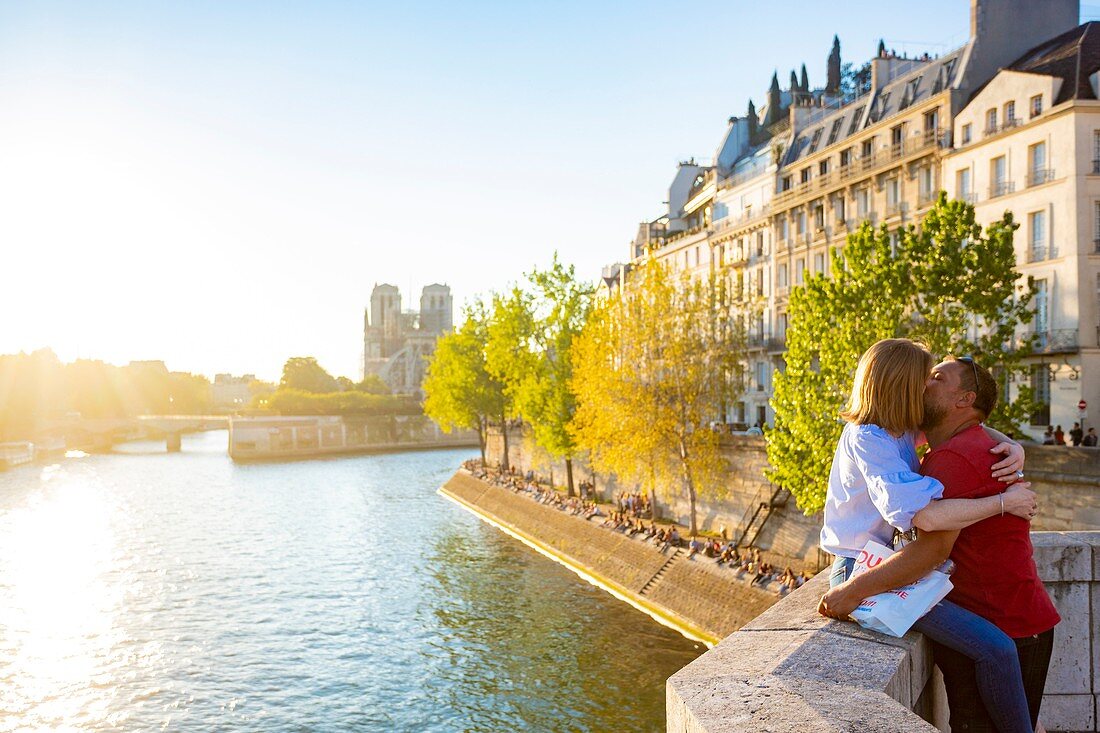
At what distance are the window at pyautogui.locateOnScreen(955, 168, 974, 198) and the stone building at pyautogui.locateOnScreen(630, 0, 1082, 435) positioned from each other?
1.03 feet

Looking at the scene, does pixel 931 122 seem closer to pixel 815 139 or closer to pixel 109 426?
pixel 815 139

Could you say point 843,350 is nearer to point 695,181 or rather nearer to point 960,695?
point 960,695

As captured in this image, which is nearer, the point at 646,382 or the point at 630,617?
the point at 630,617

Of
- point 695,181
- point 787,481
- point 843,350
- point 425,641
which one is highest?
point 695,181

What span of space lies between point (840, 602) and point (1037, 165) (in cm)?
3506

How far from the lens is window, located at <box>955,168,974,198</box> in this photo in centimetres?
3819

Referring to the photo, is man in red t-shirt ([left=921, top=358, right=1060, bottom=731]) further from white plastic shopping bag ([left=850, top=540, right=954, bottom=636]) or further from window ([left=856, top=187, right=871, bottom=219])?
window ([left=856, top=187, right=871, bottom=219])

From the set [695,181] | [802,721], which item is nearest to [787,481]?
[802,721]

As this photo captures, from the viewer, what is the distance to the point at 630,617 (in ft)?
107

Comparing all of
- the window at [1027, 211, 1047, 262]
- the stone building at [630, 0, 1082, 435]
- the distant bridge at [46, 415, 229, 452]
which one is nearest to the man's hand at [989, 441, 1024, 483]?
the stone building at [630, 0, 1082, 435]

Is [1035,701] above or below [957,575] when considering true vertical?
below

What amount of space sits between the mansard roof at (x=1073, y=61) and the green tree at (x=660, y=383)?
49.5 ft

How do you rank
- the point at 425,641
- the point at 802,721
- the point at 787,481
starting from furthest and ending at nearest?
the point at 425,641 → the point at 787,481 → the point at 802,721

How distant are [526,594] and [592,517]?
8654 millimetres
